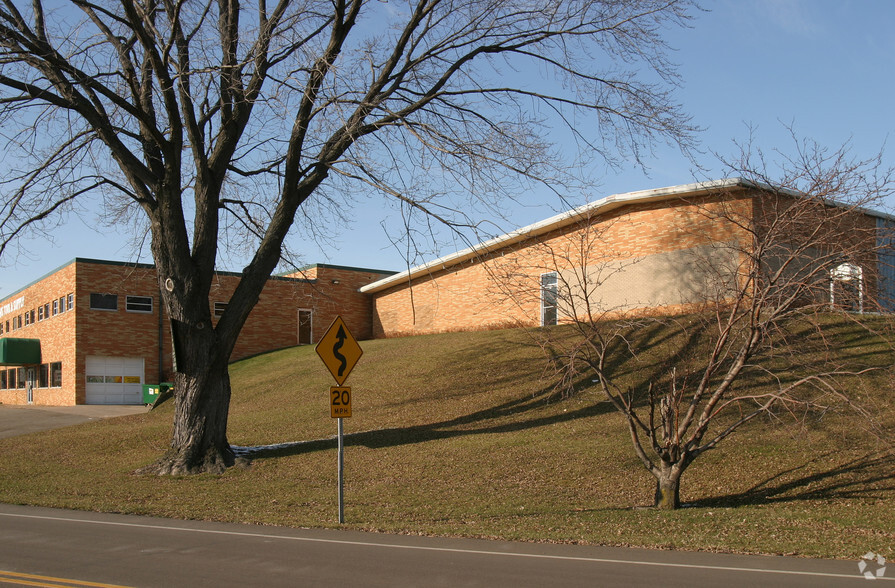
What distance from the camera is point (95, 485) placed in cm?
1512

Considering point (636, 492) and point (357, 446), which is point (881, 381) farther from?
point (357, 446)

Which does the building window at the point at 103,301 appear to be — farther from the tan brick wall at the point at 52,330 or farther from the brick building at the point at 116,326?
the tan brick wall at the point at 52,330

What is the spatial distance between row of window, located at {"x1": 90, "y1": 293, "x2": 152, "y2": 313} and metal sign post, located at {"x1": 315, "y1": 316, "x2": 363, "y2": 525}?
30335 mm

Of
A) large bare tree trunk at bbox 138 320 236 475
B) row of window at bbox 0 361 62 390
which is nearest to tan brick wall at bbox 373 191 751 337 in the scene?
large bare tree trunk at bbox 138 320 236 475

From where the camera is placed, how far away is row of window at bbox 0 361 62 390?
1563 inches

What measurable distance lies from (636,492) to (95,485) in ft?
34.4

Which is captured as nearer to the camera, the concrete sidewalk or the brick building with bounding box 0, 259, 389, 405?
the concrete sidewalk

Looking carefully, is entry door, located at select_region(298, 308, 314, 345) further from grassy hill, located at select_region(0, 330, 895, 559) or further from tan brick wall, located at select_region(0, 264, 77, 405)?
grassy hill, located at select_region(0, 330, 895, 559)

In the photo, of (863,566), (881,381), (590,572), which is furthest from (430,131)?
(881,381)

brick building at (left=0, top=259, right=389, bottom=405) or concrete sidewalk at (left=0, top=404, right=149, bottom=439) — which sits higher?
brick building at (left=0, top=259, right=389, bottom=405)

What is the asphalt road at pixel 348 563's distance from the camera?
7066 millimetres

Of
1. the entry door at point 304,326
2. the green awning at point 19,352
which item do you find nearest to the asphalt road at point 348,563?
the entry door at point 304,326

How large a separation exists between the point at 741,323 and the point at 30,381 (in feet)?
137

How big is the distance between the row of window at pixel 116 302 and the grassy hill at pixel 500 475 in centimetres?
1473
